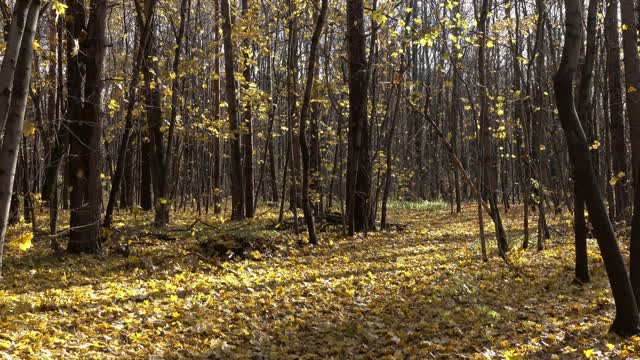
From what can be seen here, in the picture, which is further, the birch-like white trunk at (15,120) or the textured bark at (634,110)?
→ the textured bark at (634,110)

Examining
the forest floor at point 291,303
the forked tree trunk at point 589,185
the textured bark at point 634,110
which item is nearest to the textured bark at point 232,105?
the forest floor at point 291,303

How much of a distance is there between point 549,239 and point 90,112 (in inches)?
465

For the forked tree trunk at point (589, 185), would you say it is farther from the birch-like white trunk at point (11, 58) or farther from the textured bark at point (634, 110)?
the birch-like white trunk at point (11, 58)

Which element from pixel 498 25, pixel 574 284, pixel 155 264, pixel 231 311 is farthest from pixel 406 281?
pixel 498 25

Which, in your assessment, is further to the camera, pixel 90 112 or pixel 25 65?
pixel 90 112

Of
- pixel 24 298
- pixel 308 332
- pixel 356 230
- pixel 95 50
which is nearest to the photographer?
pixel 308 332

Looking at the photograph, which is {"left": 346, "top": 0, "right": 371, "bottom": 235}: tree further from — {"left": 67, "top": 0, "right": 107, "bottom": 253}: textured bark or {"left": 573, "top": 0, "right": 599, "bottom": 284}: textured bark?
{"left": 67, "top": 0, "right": 107, "bottom": 253}: textured bark

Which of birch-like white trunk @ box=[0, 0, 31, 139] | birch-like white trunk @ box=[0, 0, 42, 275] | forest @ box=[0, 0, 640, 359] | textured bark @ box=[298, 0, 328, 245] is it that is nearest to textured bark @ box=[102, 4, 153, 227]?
forest @ box=[0, 0, 640, 359]

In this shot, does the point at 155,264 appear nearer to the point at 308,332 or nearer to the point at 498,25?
the point at 308,332

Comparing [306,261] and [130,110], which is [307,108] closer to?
[306,261]

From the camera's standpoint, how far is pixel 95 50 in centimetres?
952

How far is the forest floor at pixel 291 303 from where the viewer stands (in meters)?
5.41

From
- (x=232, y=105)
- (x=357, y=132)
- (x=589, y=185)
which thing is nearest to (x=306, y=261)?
(x=357, y=132)

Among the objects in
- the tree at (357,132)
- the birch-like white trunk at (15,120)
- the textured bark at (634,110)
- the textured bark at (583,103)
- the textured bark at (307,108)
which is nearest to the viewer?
the birch-like white trunk at (15,120)
